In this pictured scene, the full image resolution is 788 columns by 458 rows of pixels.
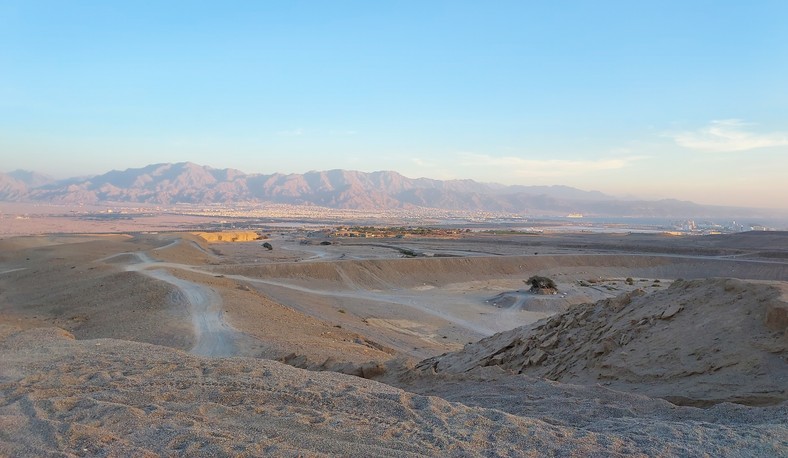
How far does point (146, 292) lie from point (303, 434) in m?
21.5

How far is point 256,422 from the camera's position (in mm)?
7086

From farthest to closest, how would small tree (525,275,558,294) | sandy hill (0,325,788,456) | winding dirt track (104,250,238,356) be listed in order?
small tree (525,275,558,294)
winding dirt track (104,250,238,356)
sandy hill (0,325,788,456)

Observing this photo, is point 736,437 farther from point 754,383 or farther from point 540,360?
point 540,360

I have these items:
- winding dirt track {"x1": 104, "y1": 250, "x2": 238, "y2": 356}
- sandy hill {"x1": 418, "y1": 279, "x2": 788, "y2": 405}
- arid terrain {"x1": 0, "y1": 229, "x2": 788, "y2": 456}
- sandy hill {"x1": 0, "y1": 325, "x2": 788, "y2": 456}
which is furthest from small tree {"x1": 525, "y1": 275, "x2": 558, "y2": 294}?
sandy hill {"x1": 0, "y1": 325, "x2": 788, "y2": 456}

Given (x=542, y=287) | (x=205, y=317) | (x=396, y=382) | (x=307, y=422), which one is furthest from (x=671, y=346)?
(x=542, y=287)

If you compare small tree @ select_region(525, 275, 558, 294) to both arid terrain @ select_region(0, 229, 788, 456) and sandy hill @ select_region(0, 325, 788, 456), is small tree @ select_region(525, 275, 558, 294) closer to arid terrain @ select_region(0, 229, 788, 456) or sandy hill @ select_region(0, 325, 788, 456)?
arid terrain @ select_region(0, 229, 788, 456)

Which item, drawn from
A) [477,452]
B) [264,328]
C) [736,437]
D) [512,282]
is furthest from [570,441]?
[512,282]

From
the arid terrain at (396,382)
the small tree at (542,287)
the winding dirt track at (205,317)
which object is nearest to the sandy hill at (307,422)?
the arid terrain at (396,382)

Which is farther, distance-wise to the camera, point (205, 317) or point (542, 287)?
point (542, 287)

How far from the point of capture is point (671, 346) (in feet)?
34.4

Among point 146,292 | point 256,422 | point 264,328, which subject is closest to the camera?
point 256,422

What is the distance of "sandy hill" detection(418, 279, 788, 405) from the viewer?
28.8 ft

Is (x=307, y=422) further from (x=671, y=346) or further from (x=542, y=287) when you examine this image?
(x=542, y=287)

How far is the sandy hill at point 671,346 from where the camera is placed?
28.8ft
